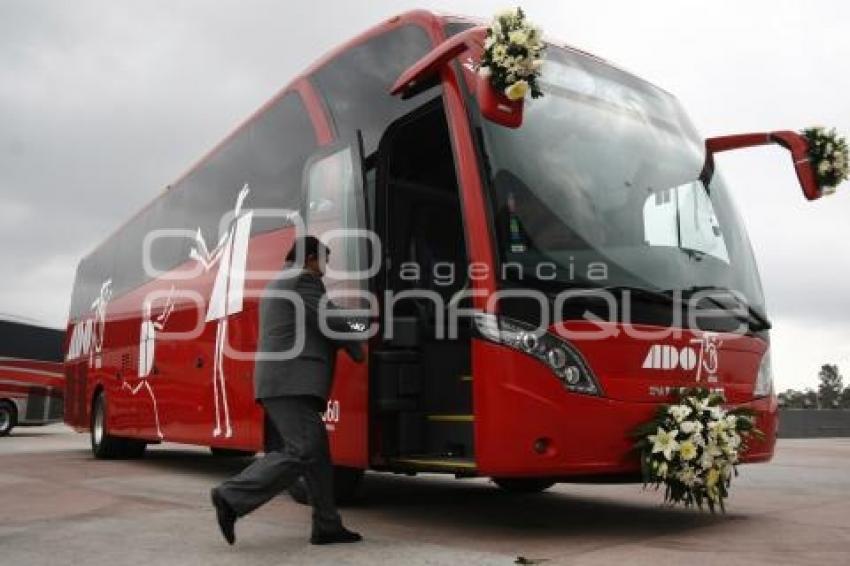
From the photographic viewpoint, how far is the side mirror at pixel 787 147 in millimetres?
6734

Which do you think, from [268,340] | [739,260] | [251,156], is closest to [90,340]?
[251,156]

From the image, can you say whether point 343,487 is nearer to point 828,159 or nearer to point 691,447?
point 691,447

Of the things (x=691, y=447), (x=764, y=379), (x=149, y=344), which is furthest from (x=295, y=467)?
(x=149, y=344)

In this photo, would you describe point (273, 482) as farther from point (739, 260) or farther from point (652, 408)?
point (739, 260)

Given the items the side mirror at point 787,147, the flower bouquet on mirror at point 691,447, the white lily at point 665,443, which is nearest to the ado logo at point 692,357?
the flower bouquet on mirror at point 691,447

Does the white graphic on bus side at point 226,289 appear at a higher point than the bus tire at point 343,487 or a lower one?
higher

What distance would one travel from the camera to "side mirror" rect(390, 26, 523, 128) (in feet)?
17.5

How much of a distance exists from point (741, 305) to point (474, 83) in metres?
2.37

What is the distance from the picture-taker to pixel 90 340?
15.1 meters

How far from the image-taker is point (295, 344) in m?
5.55

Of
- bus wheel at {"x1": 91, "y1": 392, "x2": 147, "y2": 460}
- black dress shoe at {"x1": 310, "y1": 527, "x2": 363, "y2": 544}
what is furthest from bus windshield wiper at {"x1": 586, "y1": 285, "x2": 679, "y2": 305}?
bus wheel at {"x1": 91, "y1": 392, "x2": 147, "y2": 460}

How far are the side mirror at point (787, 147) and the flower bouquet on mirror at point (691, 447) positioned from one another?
6.34 ft

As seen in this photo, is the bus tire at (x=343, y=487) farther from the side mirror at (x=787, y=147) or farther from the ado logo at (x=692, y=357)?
the side mirror at (x=787, y=147)

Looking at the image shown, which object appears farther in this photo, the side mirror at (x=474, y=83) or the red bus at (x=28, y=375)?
the red bus at (x=28, y=375)
